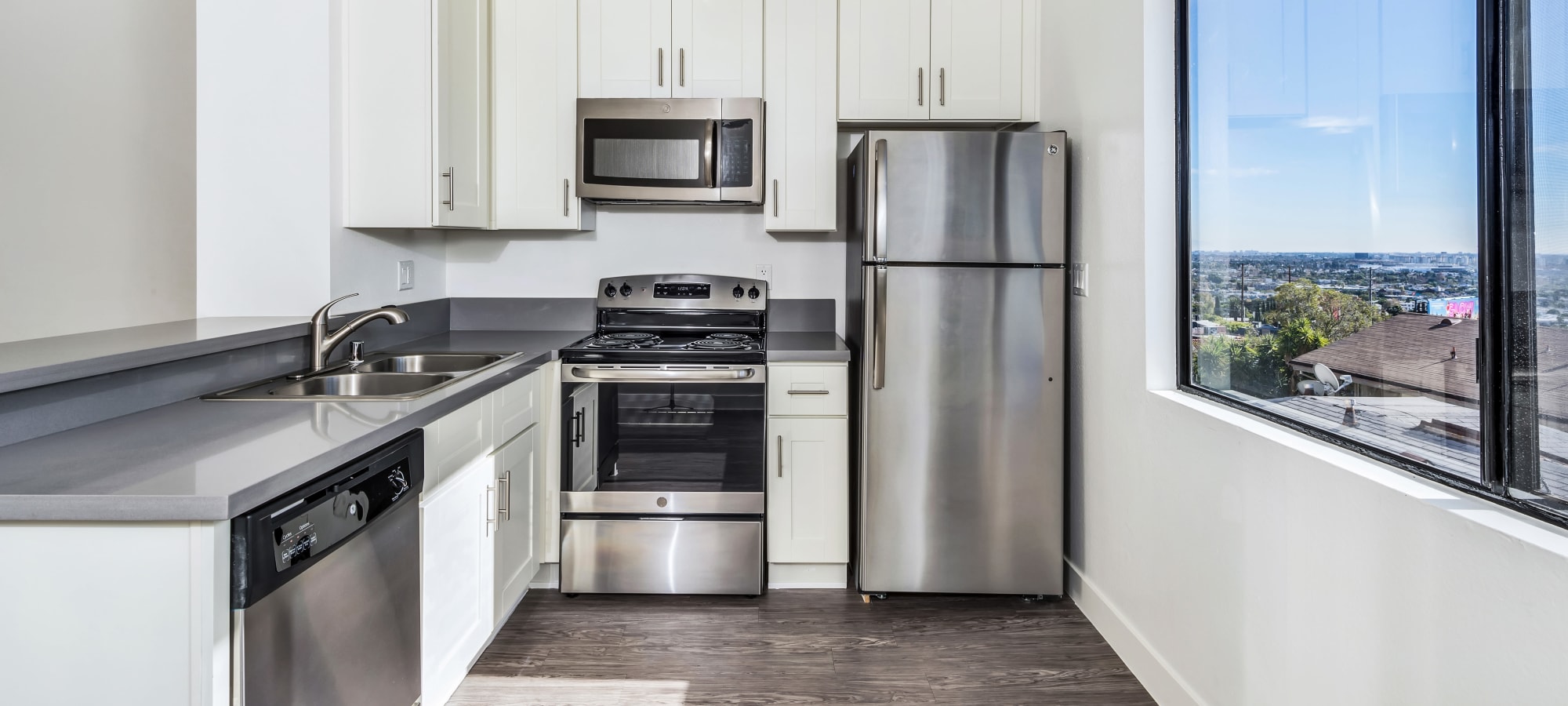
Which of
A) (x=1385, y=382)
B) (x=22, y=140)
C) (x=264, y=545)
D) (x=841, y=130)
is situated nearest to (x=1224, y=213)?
(x=1385, y=382)

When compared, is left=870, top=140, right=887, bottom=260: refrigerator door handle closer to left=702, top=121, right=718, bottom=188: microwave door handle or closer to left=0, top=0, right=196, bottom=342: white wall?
left=702, top=121, right=718, bottom=188: microwave door handle

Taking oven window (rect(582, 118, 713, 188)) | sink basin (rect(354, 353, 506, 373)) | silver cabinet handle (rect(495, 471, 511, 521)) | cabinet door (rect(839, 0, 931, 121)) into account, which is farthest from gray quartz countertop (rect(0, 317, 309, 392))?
cabinet door (rect(839, 0, 931, 121))

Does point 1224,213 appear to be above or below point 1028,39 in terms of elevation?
below

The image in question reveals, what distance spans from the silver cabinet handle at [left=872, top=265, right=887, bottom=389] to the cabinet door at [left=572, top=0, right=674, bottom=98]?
1080mm

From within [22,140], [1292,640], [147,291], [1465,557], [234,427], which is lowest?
[1292,640]

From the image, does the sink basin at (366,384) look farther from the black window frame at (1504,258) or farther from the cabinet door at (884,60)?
the black window frame at (1504,258)

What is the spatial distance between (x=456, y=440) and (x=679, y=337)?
1.40 meters

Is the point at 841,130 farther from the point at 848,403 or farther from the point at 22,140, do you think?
the point at 22,140

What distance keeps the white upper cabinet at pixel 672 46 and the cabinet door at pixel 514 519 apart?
1.32 m

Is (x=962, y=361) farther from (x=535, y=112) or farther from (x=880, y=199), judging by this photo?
(x=535, y=112)

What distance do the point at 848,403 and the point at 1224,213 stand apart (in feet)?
4.26

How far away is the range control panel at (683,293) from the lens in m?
3.26

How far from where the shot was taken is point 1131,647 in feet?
7.50

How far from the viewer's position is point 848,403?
2816 millimetres
